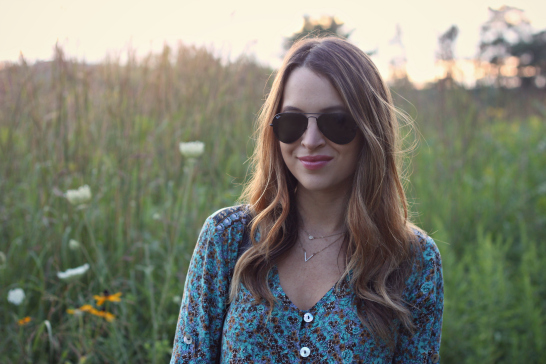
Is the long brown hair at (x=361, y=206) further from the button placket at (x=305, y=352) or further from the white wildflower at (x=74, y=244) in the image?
the white wildflower at (x=74, y=244)

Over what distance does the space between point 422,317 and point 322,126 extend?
2.56 ft

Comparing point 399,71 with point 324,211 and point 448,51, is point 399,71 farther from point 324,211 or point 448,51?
point 324,211

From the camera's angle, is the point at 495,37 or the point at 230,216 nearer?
the point at 230,216

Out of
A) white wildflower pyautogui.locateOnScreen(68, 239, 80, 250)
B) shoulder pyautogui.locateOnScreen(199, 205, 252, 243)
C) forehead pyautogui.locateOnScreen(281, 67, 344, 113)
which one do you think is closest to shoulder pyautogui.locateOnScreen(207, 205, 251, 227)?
shoulder pyautogui.locateOnScreen(199, 205, 252, 243)

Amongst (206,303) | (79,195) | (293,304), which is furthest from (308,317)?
(79,195)

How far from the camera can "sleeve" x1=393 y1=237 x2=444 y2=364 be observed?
5.16 ft

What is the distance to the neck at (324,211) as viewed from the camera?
168 centimetres

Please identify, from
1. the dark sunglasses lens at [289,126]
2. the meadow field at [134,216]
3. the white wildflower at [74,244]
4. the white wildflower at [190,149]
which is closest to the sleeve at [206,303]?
the dark sunglasses lens at [289,126]

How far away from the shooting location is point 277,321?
1.45 metres

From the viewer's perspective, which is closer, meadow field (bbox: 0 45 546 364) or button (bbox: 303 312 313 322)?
button (bbox: 303 312 313 322)

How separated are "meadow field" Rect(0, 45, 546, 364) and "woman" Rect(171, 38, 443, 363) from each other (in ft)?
2.24

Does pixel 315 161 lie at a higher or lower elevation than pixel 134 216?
higher

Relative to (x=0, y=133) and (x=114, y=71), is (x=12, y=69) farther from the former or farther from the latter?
(x=114, y=71)

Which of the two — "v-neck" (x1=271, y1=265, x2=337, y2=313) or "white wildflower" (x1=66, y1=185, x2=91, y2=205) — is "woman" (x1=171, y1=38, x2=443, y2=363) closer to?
"v-neck" (x1=271, y1=265, x2=337, y2=313)
